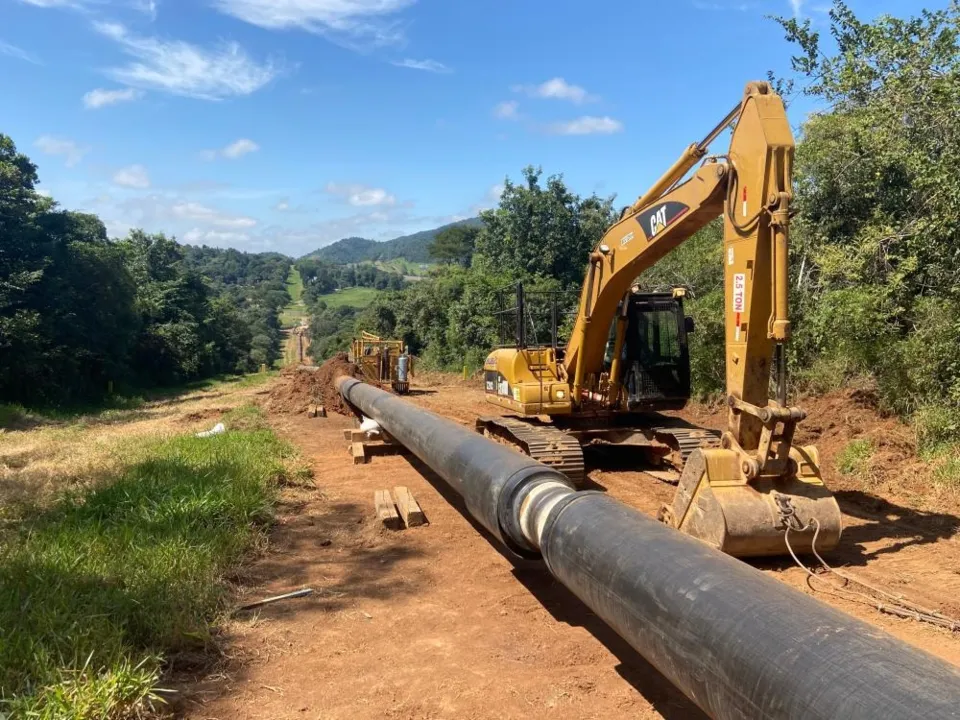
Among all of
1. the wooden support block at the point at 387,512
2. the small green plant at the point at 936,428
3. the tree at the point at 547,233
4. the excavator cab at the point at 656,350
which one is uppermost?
the tree at the point at 547,233

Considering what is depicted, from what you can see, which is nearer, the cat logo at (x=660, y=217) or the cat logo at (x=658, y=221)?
the cat logo at (x=660, y=217)

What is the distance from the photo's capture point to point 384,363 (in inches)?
974

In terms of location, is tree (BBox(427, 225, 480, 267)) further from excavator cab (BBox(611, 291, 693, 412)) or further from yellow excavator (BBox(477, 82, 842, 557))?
yellow excavator (BBox(477, 82, 842, 557))

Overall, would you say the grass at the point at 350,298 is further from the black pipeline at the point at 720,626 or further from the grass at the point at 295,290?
the black pipeline at the point at 720,626

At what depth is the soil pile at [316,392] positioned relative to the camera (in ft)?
67.9

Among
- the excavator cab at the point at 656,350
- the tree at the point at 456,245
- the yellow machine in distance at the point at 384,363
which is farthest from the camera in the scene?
the tree at the point at 456,245

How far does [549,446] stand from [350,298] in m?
136

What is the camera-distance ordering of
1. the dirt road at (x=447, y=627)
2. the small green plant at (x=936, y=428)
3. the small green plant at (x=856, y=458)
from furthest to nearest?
the small green plant at (x=856, y=458)
the small green plant at (x=936, y=428)
the dirt road at (x=447, y=627)

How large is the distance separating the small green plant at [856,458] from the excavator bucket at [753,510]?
4.16m

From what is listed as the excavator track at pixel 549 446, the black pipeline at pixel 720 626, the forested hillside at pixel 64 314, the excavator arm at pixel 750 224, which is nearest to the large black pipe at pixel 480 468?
the black pipeline at pixel 720 626

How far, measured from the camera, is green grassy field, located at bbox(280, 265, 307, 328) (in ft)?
450

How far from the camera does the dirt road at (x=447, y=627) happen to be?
4227mm

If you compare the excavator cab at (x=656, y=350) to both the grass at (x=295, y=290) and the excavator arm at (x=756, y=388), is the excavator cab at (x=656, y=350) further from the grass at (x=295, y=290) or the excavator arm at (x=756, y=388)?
the grass at (x=295, y=290)

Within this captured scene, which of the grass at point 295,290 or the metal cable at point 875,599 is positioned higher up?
the grass at point 295,290
